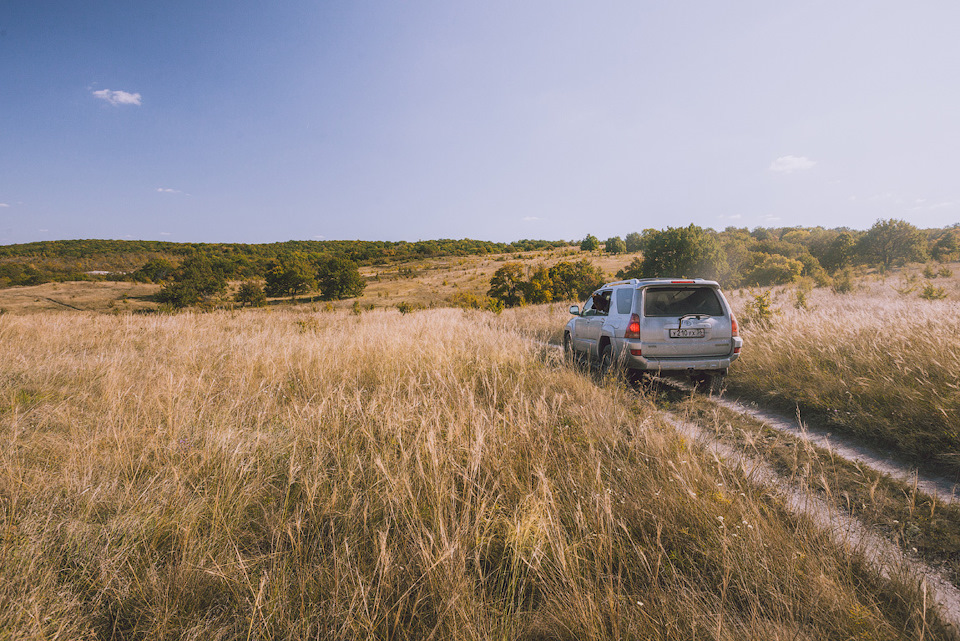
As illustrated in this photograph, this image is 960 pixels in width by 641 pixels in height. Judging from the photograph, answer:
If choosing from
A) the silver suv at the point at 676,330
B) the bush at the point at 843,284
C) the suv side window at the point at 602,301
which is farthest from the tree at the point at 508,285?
the silver suv at the point at 676,330

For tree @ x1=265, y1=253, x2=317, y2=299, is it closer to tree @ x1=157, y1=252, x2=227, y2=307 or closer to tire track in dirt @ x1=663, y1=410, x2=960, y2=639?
tree @ x1=157, y1=252, x2=227, y2=307

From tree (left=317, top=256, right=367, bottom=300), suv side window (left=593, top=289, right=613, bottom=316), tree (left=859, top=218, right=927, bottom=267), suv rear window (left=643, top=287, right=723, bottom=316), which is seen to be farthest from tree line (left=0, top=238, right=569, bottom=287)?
tree (left=859, top=218, right=927, bottom=267)

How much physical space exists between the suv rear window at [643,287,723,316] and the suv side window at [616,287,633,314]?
32 centimetres

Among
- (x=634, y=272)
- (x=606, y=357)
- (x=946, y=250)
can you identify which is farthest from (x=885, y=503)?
(x=946, y=250)

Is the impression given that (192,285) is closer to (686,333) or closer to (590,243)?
(686,333)

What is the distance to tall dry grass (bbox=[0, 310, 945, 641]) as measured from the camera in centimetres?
145

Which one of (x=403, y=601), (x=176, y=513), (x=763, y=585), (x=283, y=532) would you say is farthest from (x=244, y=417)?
(x=763, y=585)

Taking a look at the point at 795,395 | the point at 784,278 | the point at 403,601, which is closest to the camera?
the point at 403,601

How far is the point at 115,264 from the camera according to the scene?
7175 centimetres

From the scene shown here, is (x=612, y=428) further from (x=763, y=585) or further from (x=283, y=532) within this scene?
(x=283, y=532)

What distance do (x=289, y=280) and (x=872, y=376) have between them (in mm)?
60465

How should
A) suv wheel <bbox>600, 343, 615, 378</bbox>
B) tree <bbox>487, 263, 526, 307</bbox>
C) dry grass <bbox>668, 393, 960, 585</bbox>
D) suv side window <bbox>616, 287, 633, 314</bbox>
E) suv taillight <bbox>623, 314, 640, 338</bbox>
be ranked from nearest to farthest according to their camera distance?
1. dry grass <bbox>668, 393, 960, 585</bbox>
2. suv taillight <bbox>623, 314, 640, 338</bbox>
3. suv side window <bbox>616, 287, 633, 314</bbox>
4. suv wheel <bbox>600, 343, 615, 378</bbox>
5. tree <bbox>487, 263, 526, 307</bbox>

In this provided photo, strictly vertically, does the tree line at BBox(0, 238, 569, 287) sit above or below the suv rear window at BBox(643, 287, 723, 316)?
above

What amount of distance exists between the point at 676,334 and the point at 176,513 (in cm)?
611
